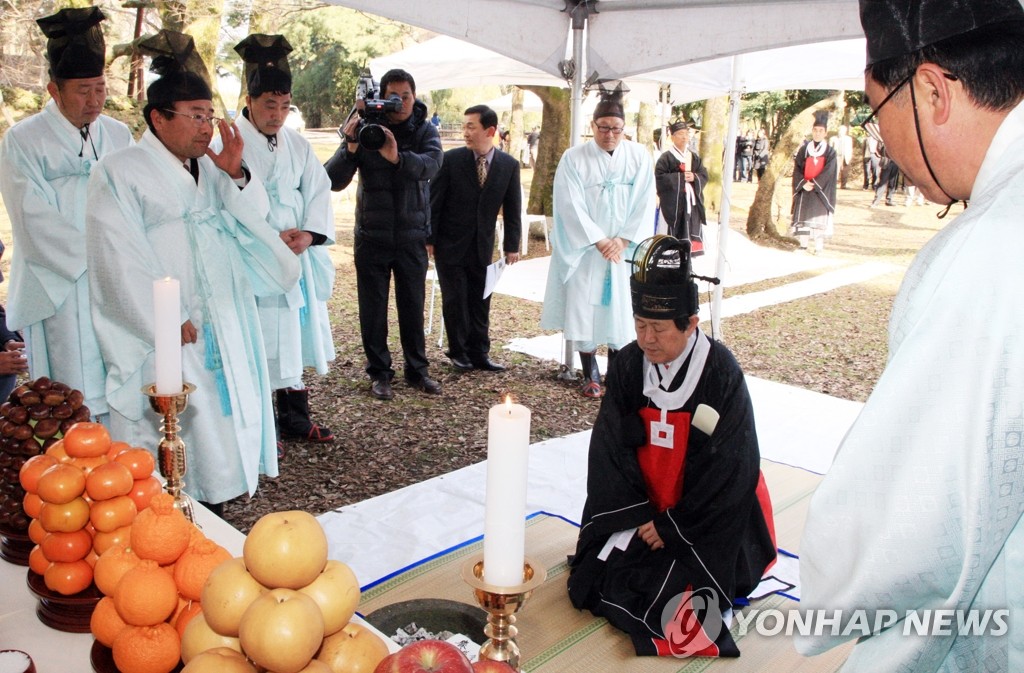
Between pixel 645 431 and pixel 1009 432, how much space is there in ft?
5.99

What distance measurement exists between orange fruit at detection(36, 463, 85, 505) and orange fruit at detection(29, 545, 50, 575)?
0.38 feet

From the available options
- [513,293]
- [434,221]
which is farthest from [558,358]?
[513,293]

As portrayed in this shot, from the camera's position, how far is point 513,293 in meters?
8.64

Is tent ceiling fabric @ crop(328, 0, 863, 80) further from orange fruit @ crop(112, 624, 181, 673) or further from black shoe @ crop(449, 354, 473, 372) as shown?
orange fruit @ crop(112, 624, 181, 673)

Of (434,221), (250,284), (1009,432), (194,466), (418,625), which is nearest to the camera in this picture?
(1009,432)

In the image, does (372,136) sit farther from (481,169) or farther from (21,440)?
(21,440)

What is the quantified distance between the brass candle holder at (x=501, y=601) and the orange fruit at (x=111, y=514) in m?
0.71

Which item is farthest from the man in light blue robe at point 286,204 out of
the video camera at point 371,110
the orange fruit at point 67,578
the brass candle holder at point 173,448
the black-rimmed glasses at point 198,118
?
the orange fruit at point 67,578

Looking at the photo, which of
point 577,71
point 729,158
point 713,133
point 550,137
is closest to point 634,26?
point 577,71

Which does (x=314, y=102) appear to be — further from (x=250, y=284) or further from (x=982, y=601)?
(x=982, y=601)

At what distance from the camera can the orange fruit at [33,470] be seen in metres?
1.43

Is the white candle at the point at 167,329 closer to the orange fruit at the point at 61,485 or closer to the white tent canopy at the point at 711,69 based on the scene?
the orange fruit at the point at 61,485

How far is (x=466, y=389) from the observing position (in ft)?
18.1

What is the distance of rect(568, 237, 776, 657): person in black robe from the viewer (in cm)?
256
